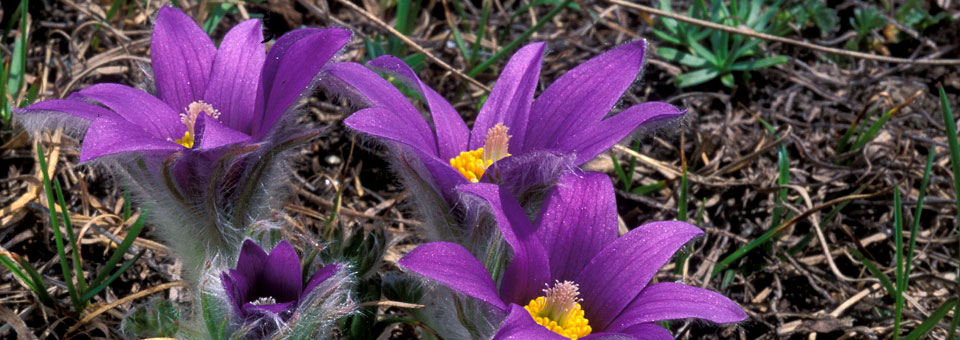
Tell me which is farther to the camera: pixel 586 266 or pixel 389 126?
pixel 586 266

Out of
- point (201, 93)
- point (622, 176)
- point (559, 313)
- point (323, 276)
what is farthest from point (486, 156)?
point (622, 176)

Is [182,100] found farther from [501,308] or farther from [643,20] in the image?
[643,20]

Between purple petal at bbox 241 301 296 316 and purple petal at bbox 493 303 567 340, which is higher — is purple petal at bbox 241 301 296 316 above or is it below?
above

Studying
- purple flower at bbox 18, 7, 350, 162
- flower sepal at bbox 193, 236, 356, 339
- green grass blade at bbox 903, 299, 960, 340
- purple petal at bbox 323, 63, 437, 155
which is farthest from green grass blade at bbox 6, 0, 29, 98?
green grass blade at bbox 903, 299, 960, 340

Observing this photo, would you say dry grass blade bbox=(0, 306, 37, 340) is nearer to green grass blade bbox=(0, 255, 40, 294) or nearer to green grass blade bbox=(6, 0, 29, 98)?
green grass blade bbox=(0, 255, 40, 294)

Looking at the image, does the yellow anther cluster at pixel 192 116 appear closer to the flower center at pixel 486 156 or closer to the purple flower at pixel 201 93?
the purple flower at pixel 201 93

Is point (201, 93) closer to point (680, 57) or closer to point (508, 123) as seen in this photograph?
point (508, 123)

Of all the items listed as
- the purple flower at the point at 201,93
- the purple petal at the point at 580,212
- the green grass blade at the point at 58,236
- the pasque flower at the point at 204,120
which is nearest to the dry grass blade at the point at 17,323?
the green grass blade at the point at 58,236
